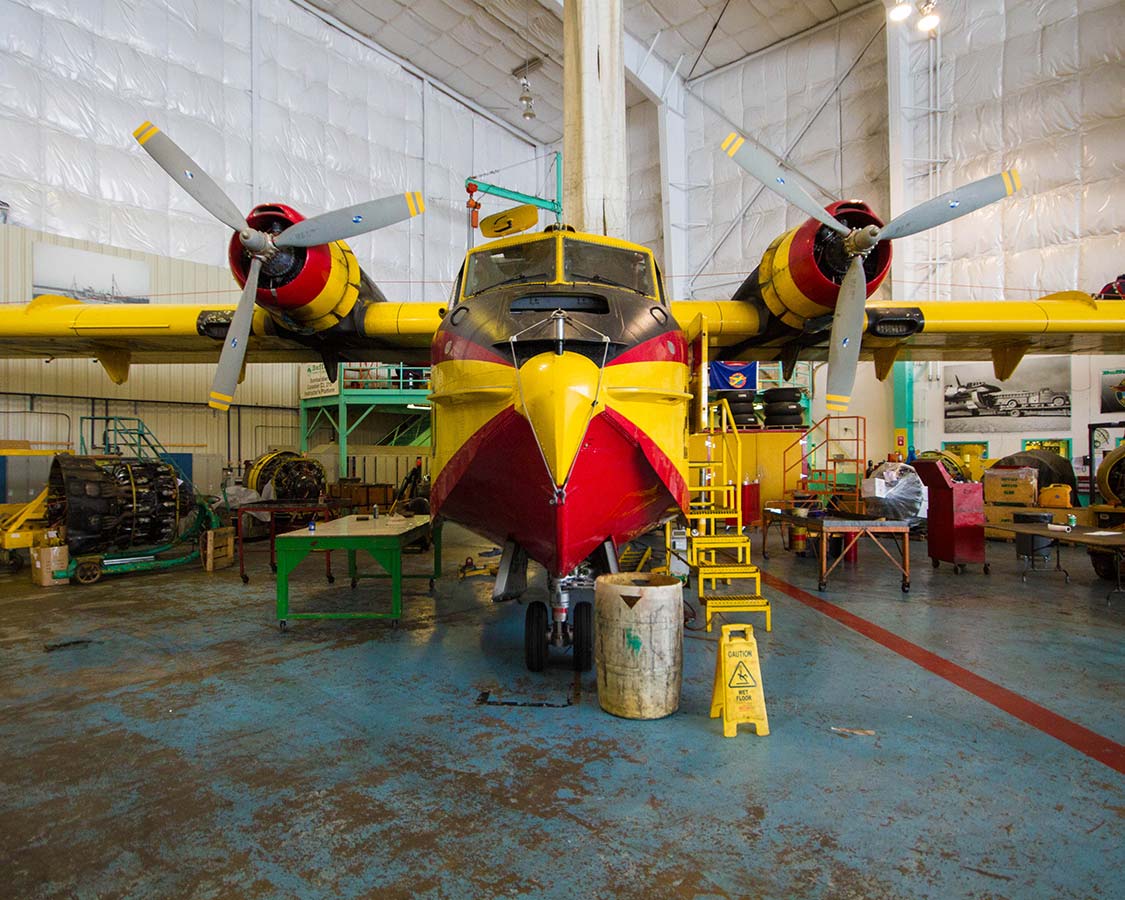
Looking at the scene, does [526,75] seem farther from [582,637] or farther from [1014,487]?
[582,637]

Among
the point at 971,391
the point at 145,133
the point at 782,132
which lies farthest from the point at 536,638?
the point at 782,132

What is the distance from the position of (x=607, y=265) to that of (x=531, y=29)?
19.2 metres

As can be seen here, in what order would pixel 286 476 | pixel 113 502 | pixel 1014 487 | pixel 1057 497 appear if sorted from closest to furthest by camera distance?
pixel 113 502 < pixel 1057 497 < pixel 1014 487 < pixel 286 476

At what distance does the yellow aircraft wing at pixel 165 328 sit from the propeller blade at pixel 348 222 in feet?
5.30

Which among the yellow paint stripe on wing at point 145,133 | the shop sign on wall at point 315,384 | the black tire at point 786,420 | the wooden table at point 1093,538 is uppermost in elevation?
the yellow paint stripe on wing at point 145,133

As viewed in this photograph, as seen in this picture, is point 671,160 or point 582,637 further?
point 671,160

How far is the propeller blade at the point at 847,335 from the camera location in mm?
6051

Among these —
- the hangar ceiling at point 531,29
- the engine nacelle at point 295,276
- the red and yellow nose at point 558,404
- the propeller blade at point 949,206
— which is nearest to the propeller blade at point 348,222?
the engine nacelle at point 295,276

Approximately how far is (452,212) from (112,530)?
18084 mm

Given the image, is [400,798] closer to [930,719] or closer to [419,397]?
[930,719]

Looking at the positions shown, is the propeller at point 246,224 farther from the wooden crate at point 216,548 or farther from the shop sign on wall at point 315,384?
the shop sign on wall at point 315,384

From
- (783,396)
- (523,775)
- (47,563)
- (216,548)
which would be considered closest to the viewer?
(523,775)

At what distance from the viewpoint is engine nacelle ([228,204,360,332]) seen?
6.45 meters

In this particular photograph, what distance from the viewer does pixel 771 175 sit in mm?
6168
